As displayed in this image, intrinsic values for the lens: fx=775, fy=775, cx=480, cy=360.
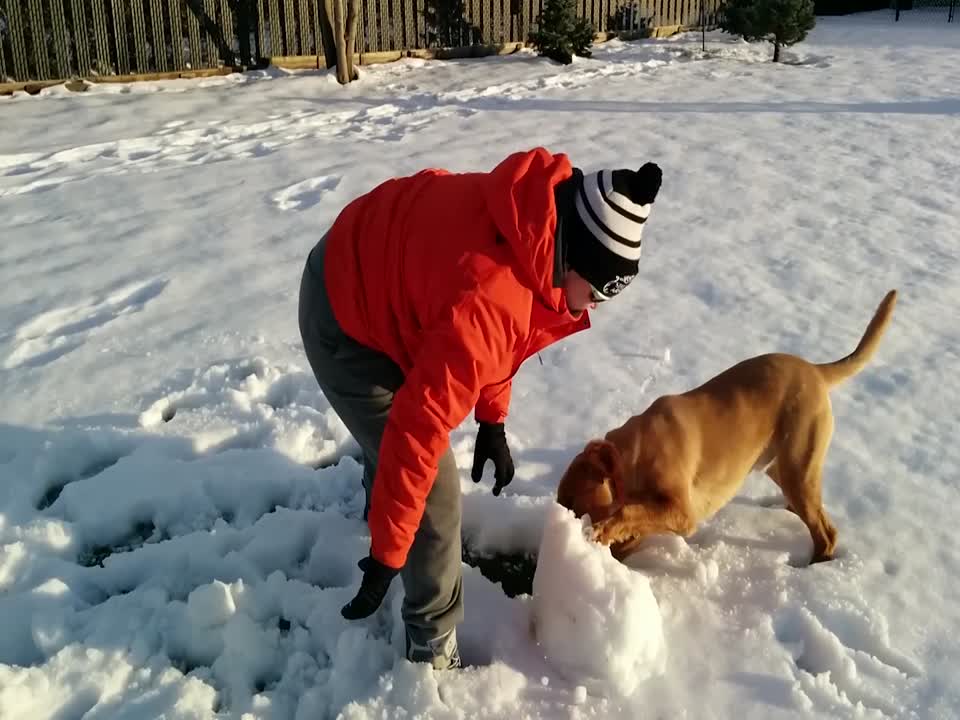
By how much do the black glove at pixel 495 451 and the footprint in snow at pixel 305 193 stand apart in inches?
143

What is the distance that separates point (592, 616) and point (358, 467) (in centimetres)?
121

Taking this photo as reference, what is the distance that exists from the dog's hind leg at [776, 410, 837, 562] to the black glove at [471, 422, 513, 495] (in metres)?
0.98

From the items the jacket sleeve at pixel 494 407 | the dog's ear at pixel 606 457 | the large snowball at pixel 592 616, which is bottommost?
the large snowball at pixel 592 616

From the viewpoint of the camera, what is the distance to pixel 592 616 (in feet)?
7.16

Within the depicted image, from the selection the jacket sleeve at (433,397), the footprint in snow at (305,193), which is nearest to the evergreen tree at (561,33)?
the footprint in snow at (305,193)

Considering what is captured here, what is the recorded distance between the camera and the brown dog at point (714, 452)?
2.48 m

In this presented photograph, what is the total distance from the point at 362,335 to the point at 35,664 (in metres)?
1.35

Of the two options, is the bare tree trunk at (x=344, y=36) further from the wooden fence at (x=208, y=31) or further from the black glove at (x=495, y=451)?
the black glove at (x=495, y=451)

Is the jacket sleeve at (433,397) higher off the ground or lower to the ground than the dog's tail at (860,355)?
higher

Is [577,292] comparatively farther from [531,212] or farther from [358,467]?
[358,467]

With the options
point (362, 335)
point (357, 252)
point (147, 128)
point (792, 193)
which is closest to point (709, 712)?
point (362, 335)

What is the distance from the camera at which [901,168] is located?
678 centimetres

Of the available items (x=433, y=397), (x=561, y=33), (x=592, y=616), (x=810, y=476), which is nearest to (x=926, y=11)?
(x=561, y=33)

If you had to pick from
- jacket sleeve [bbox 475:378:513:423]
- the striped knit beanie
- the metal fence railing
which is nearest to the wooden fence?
jacket sleeve [bbox 475:378:513:423]
